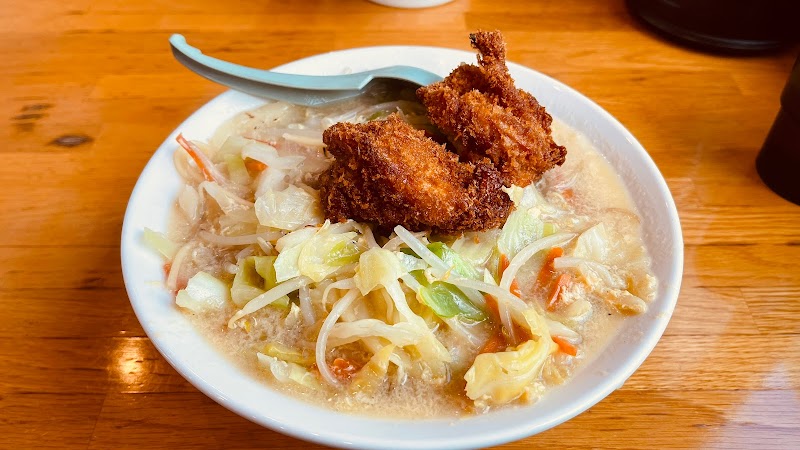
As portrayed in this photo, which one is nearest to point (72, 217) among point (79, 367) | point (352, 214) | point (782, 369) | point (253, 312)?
point (79, 367)

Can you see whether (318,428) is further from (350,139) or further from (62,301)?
(62,301)

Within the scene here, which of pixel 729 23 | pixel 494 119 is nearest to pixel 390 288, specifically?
pixel 494 119

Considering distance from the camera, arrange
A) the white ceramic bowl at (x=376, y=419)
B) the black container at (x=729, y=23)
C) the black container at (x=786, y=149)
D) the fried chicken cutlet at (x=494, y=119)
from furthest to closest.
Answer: the black container at (x=729, y=23)
the black container at (x=786, y=149)
the fried chicken cutlet at (x=494, y=119)
the white ceramic bowl at (x=376, y=419)

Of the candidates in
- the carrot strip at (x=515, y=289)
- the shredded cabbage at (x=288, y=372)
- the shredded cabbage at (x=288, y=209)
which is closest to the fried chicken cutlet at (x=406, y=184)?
the shredded cabbage at (x=288, y=209)

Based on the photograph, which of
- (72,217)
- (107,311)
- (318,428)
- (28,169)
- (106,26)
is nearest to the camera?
(318,428)

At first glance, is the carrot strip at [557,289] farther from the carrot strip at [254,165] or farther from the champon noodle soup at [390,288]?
the carrot strip at [254,165]

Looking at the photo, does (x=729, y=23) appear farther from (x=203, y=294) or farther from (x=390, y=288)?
(x=203, y=294)
